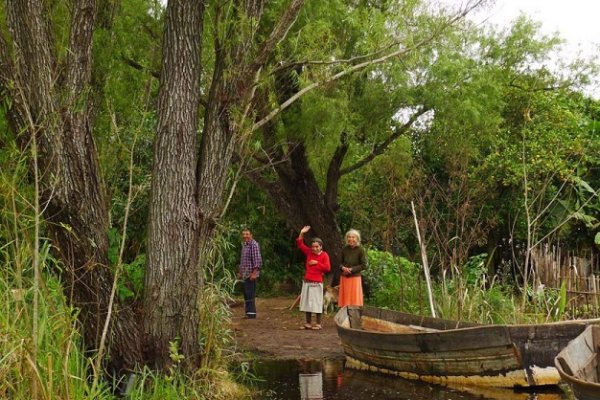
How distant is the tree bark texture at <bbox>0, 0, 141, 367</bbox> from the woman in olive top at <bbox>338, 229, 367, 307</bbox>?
17.3 ft

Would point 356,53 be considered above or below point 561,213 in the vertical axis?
above

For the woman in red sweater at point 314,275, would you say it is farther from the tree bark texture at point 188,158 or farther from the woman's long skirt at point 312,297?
the tree bark texture at point 188,158

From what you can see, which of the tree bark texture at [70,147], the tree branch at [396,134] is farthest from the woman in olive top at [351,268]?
the tree bark texture at [70,147]

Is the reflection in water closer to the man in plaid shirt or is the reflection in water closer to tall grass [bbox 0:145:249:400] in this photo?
tall grass [bbox 0:145:249:400]

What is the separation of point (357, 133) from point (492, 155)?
4.33 m

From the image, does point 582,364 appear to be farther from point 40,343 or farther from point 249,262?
point 249,262

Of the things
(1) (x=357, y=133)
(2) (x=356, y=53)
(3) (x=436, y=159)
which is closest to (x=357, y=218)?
(3) (x=436, y=159)

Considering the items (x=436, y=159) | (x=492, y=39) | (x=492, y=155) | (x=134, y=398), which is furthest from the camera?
(x=436, y=159)

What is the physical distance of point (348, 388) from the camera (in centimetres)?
952

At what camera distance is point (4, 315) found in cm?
604

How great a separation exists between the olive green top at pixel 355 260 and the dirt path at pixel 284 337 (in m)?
1.15

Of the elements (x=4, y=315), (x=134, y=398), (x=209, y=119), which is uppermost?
(x=209, y=119)

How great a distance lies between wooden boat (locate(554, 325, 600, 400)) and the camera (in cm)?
612

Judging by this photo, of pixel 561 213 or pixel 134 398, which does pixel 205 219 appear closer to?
→ pixel 134 398
